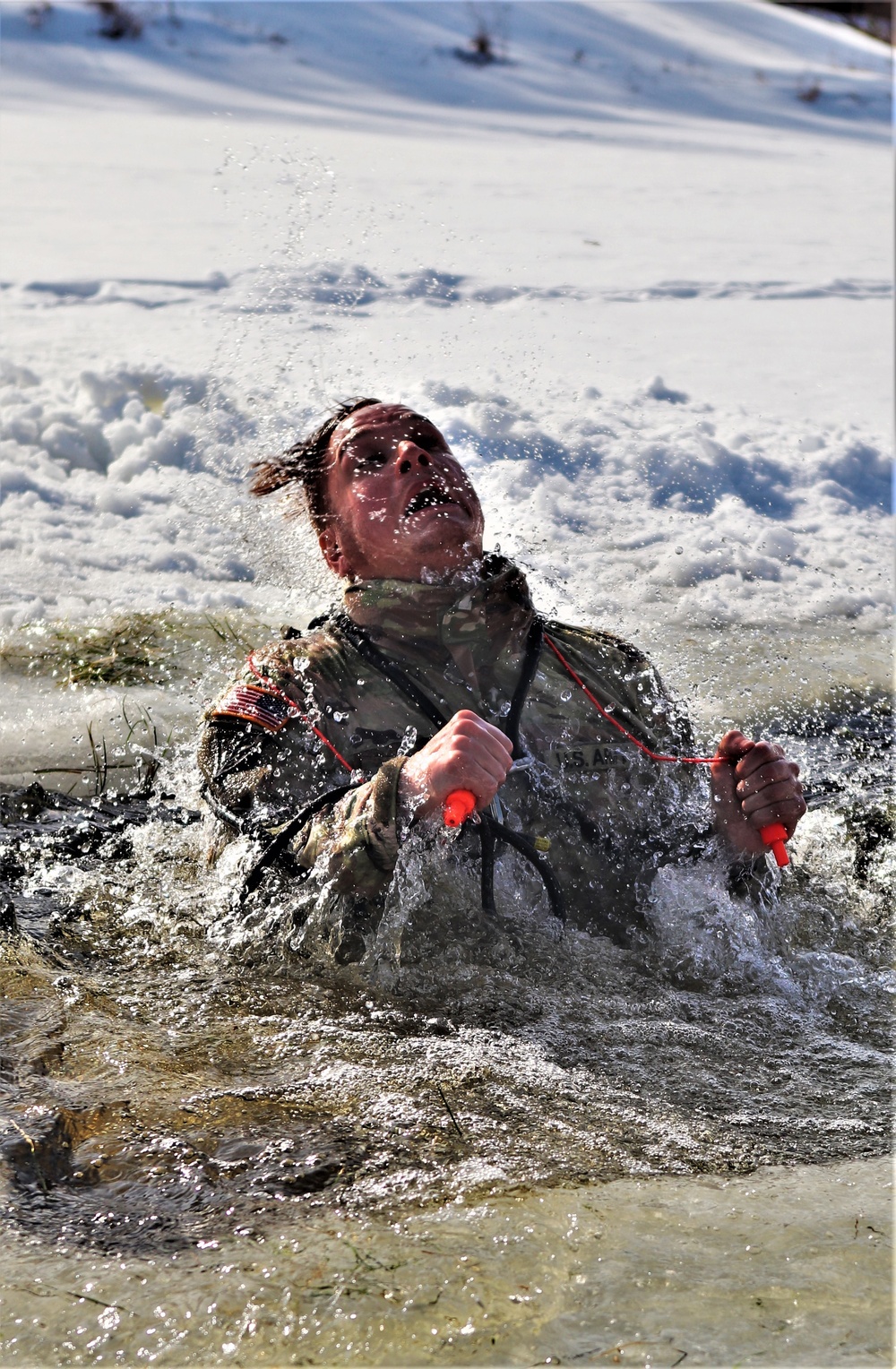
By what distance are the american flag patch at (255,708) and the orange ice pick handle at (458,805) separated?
776 mm

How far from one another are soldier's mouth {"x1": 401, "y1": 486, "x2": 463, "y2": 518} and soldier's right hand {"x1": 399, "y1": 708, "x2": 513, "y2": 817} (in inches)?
34.4

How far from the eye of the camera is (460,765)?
255 cm

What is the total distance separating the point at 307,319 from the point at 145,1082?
4678mm

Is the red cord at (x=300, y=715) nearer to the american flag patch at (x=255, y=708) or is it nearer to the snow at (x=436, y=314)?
the american flag patch at (x=255, y=708)

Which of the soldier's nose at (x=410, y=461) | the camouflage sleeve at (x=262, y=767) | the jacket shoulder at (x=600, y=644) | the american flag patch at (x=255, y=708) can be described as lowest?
the camouflage sleeve at (x=262, y=767)

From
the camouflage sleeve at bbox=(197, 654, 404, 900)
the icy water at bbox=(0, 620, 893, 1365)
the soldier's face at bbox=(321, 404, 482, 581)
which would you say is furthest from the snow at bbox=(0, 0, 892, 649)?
the icy water at bbox=(0, 620, 893, 1365)

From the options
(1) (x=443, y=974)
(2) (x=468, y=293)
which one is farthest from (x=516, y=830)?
(2) (x=468, y=293)

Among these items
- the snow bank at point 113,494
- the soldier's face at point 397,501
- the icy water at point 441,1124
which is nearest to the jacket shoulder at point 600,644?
the soldier's face at point 397,501

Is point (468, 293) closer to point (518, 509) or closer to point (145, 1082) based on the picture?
point (518, 509)

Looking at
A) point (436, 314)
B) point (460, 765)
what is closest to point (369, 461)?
point (460, 765)

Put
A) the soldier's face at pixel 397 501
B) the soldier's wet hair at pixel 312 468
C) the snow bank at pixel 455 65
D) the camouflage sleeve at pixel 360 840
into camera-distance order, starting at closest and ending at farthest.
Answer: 1. the camouflage sleeve at pixel 360 840
2. the soldier's face at pixel 397 501
3. the soldier's wet hair at pixel 312 468
4. the snow bank at pixel 455 65

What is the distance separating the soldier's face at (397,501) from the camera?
3316mm

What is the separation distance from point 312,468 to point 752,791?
1576 millimetres

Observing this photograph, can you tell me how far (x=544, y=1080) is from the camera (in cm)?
238
